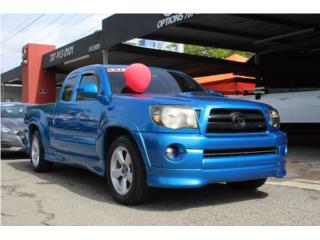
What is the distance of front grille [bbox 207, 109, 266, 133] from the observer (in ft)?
15.6

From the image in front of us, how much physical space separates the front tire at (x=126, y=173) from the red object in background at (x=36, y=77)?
74.1ft

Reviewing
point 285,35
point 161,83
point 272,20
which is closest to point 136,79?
point 161,83

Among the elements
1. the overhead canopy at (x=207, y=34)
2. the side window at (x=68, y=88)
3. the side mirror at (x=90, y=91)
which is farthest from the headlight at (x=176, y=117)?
the overhead canopy at (x=207, y=34)

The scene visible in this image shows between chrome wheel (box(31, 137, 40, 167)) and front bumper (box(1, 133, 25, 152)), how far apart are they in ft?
7.15

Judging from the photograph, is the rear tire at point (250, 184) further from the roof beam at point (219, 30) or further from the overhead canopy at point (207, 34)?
the roof beam at point (219, 30)

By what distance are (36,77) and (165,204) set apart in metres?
23.1

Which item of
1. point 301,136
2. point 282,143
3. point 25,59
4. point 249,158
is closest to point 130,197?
point 249,158

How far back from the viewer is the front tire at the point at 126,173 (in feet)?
15.8

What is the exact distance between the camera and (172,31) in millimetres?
14602

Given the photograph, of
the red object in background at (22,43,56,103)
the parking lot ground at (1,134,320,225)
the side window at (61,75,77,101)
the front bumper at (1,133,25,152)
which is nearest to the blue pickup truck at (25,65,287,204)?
the parking lot ground at (1,134,320,225)

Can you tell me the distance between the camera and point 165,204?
505 cm

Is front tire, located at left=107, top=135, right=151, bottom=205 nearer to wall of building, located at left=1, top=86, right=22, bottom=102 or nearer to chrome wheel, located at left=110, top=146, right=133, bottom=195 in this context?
chrome wheel, located at left=110, top=146, right=133, bottom=195

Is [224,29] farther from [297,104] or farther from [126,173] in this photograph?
[126,173]

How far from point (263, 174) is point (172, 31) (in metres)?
10.2
